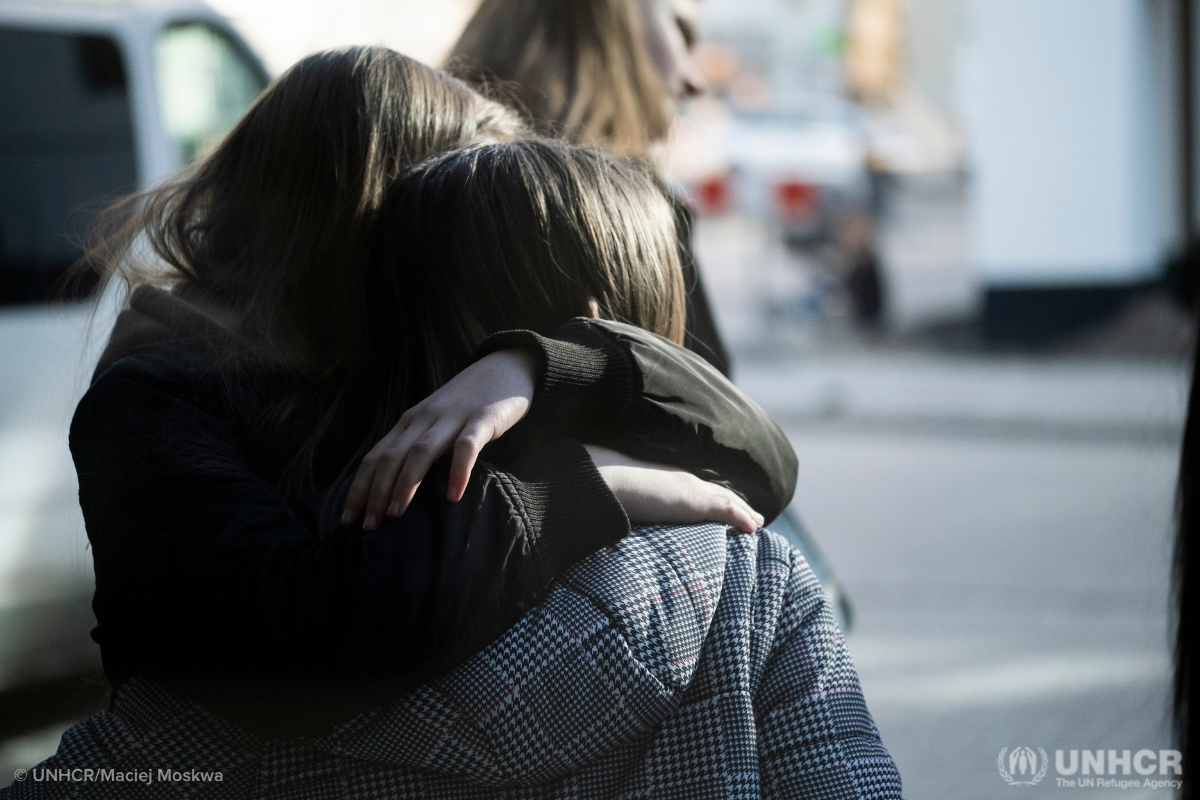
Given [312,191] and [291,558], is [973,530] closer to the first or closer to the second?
[312,191]

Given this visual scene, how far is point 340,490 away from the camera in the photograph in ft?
3.95

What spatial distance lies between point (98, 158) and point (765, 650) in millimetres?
2458

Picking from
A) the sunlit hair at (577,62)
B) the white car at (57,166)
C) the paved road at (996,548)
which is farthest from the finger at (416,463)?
the sunlit hair at (577,62)

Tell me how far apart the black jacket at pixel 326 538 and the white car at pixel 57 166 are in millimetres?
734

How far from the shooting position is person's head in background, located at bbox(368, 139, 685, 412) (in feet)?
4.09

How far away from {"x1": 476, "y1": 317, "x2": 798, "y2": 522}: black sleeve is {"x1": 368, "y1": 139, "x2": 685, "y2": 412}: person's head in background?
2.8 inches

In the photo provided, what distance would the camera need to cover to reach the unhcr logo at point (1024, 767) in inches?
56.1

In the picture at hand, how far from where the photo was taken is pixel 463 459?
1104mm

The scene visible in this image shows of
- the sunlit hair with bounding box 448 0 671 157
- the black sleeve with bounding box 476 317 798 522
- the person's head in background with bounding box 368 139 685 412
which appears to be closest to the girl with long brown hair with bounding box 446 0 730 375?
the sunlit hair with bounding box 448 0 671 157

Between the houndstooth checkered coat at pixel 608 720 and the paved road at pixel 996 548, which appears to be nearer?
the houndstooth checkered coat at pixel 608 720

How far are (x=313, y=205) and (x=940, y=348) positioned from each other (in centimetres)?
1063

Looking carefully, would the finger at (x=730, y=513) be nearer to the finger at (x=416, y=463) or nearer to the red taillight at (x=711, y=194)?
the finger at (x=416, y=463)

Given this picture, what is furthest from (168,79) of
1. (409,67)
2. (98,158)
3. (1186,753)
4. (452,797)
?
(1186,753)

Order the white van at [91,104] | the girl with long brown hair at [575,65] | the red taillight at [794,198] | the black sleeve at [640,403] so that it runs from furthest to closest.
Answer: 1. the red taillight at [794,198]
2. the white van at [91,104]
3. the girl with long brown hair at [575,65]
4. the black sleeve at [640,403]
